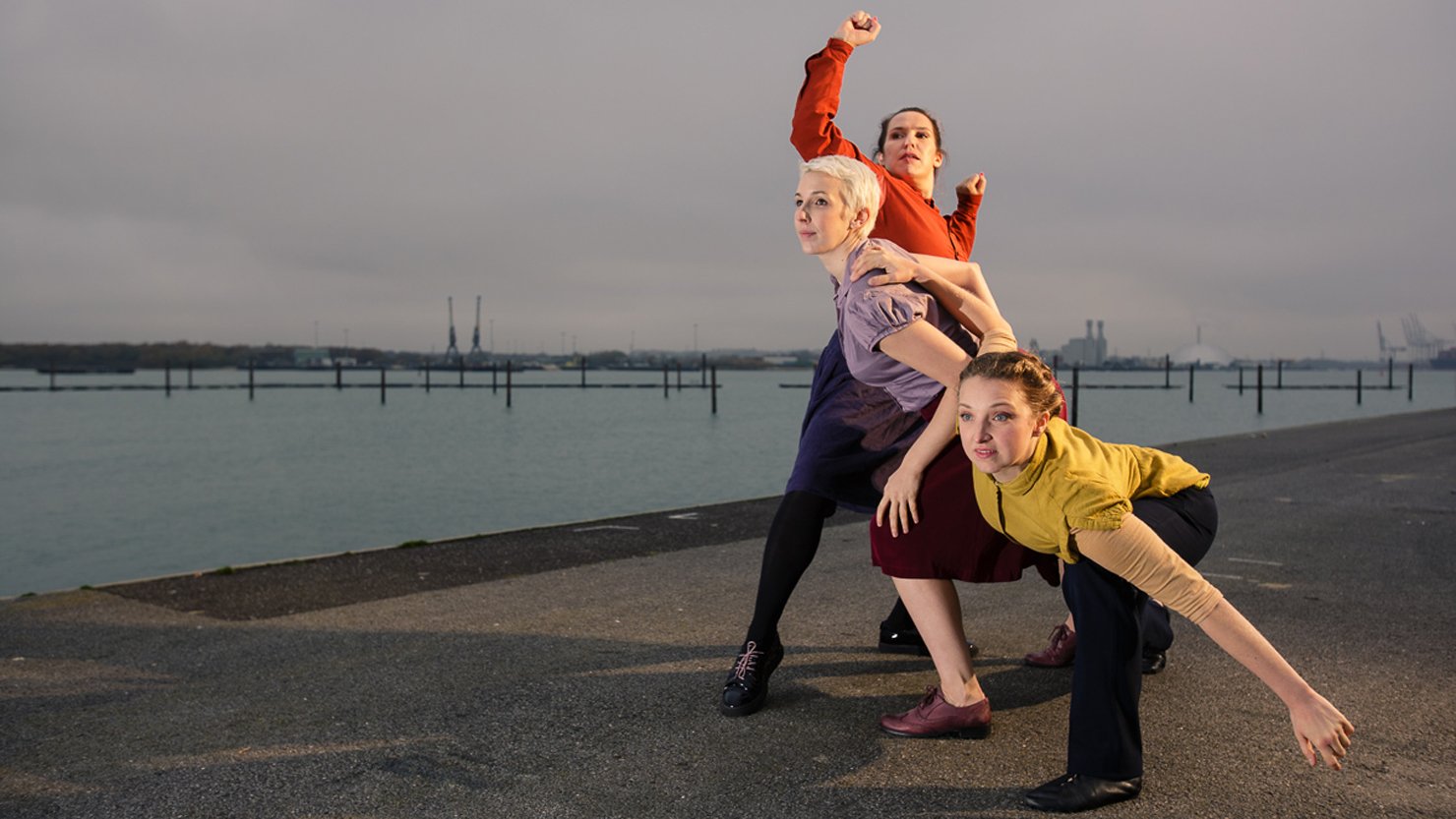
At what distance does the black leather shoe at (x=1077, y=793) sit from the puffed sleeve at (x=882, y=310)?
42.3 inches

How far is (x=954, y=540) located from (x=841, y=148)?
1.08 metres

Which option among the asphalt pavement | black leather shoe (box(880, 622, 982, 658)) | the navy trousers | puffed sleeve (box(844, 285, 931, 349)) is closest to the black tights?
the asphalt pavement

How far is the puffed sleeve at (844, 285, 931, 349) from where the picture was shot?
8.59 ft

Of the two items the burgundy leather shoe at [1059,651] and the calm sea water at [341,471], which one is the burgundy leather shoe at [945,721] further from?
the calm sea water at [341,471]

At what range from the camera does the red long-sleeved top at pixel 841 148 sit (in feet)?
9.69

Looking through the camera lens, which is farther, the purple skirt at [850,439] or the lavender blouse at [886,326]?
the purple skirt at [850,439]

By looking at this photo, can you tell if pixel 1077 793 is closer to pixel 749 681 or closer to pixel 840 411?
pixel 749 681

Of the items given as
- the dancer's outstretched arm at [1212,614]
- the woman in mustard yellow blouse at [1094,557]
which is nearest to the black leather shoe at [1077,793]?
the woman in mustard yellow blouse at [1094,557]

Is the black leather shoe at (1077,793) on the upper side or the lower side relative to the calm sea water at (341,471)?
upper

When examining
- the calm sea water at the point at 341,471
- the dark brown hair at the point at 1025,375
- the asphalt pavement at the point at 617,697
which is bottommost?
the calm sea water at the point at 341,471

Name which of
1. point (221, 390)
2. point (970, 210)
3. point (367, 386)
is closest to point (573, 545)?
point (970, 210)

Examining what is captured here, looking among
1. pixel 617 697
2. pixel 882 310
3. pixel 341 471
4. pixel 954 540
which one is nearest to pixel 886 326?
pixel 882 310

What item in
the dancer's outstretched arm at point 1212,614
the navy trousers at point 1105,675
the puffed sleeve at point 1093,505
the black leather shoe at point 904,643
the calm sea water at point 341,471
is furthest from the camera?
the calm sea water at point 341,471

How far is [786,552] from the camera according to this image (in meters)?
3.14
